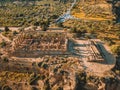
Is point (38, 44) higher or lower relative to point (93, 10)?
higher

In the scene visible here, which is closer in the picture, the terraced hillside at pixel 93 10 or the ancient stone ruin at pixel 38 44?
the ancient stone ruin at pixel 38 44

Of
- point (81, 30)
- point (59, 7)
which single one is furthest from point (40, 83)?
point (59, 7)

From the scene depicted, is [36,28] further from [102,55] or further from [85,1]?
[85,1]

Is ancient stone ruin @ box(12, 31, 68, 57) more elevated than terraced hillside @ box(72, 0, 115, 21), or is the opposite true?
ancient stone ruin @ box(12, 31, 68, 57)

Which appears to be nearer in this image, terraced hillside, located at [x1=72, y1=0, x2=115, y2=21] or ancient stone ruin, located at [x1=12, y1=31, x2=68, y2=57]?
ancient stone ruin, located at [x1=12, y1=31, x2=68, y2=57]

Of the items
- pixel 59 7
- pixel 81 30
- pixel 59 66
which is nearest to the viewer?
pixel 59 66

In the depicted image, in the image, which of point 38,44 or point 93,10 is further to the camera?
point 93,10

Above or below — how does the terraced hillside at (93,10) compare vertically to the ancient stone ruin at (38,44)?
below

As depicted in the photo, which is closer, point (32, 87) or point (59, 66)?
point (32, 87)
